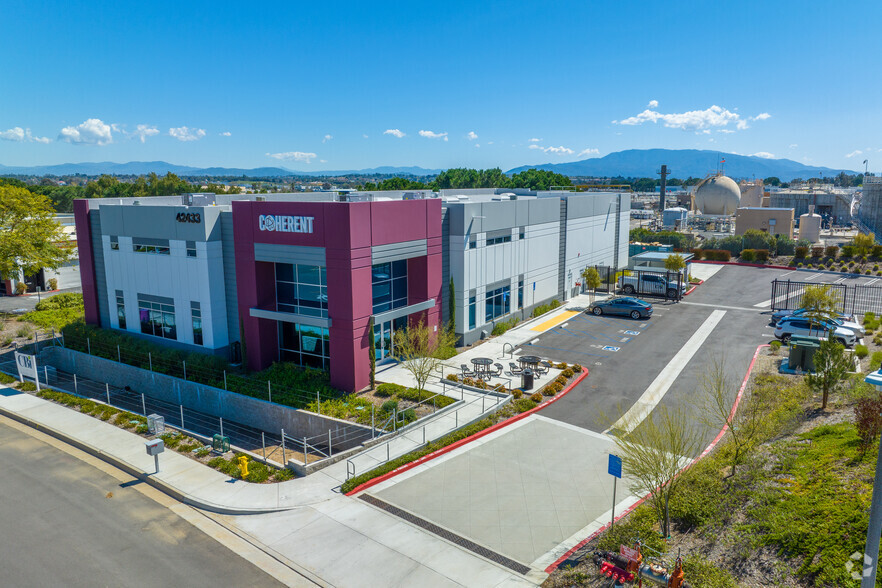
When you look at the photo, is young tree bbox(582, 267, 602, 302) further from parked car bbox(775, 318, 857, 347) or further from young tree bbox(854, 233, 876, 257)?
young tree bbox(854, 233, 876, 257)

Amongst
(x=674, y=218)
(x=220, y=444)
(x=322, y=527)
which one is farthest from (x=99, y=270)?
(x=674, y=218)

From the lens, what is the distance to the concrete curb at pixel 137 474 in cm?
1736

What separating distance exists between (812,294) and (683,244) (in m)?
40.5

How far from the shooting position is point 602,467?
63.7 ft

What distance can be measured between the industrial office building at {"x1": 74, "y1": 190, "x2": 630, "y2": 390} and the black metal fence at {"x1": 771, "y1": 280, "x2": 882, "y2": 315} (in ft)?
62.7

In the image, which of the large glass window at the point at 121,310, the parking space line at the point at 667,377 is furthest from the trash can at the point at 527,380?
the large glass window at the point at 121,310

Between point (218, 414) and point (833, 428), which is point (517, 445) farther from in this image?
point (218, 414)

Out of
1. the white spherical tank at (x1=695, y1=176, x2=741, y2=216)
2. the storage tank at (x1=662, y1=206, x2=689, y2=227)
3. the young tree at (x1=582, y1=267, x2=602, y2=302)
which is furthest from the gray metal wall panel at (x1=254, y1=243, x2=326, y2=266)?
the white spherical tank at (x1=695, y1=176, x2=741, y2=216)

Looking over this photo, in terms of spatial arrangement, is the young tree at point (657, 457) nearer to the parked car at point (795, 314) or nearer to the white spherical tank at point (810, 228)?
the parked car at point (795, 314)

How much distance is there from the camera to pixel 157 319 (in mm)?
33281

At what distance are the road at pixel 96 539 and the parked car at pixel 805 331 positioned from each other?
29.8 meters

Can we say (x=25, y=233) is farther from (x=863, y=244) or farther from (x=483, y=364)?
(x=863, y=244)

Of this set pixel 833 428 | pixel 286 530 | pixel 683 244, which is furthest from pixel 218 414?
pixel 683 244

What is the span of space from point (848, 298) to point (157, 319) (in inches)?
1894
